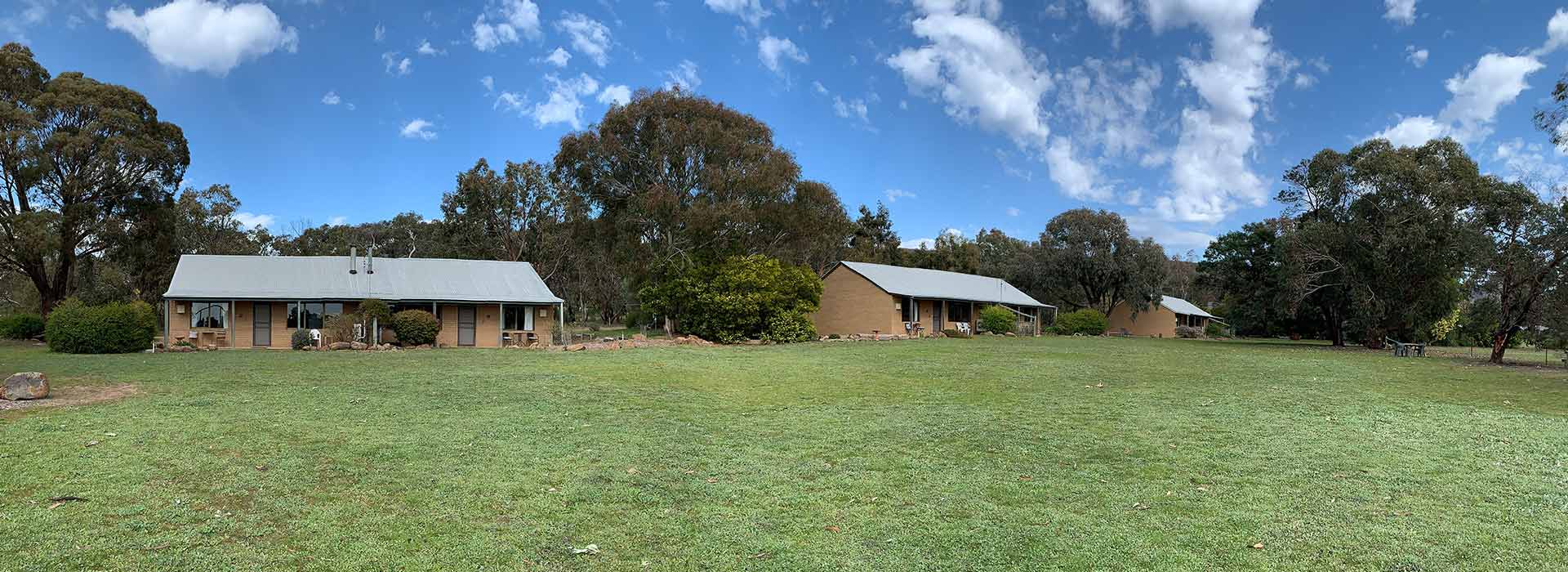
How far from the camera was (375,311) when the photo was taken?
2428 centimetres

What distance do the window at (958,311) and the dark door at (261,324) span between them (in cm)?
2945

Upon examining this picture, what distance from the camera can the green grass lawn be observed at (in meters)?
4.49

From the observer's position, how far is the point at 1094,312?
45.4 meters

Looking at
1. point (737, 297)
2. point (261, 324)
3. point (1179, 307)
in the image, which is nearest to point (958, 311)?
point (737, 297)

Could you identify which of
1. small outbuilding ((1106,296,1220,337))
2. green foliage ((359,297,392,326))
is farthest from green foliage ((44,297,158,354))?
small outbuilding ((1106,296,1220,337))

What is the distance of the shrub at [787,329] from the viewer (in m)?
30.0

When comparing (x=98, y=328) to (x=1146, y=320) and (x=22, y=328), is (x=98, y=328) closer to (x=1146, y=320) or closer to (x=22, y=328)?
(x=22, y=328)

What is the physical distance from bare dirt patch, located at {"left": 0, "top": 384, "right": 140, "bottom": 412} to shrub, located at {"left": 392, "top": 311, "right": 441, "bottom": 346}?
41.0 feet

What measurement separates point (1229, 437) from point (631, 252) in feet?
96.9

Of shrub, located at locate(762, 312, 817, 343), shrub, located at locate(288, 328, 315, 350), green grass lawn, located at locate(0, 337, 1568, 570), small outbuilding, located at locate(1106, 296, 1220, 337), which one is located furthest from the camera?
small outbuilding, located at locate(1106, 296, 1220, 337)

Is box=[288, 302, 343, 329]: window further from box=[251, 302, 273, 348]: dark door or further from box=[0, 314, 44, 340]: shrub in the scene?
box=[0, 314, 44, 340]: shrub

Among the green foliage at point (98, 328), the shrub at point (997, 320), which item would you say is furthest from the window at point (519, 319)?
the shrub at point (997, 320)

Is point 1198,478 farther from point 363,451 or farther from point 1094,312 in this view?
point 1094,312

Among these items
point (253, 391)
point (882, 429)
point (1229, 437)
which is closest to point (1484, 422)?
point (1229, 437)
